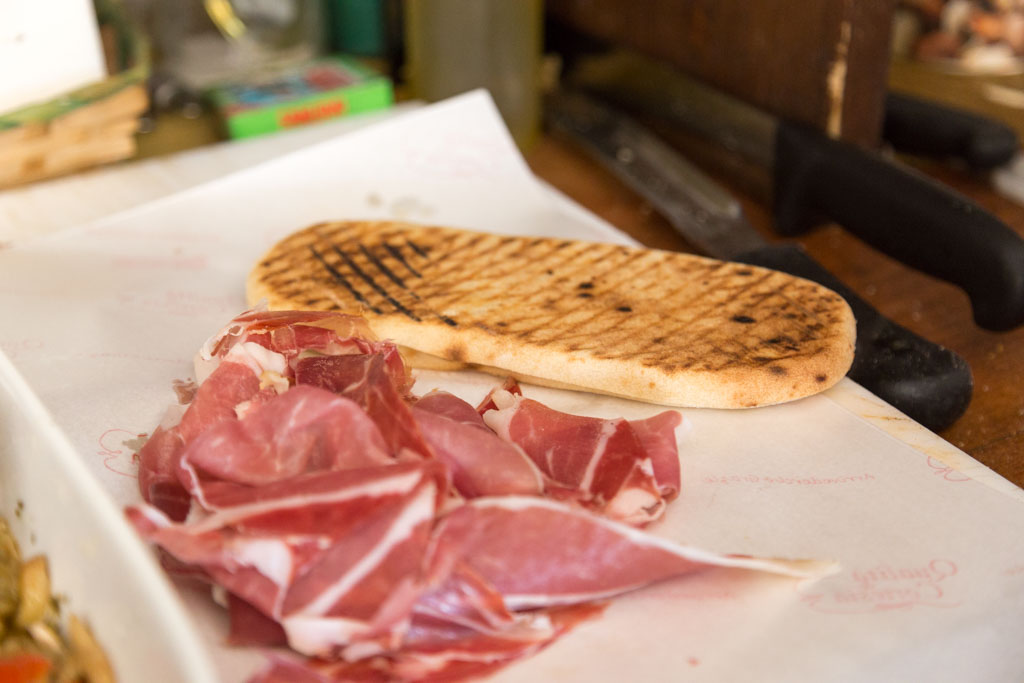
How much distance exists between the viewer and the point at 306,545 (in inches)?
29.4

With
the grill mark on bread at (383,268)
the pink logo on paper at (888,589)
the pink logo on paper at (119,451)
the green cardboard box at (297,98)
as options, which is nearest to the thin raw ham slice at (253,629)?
the pink logo on paper at (119,451)

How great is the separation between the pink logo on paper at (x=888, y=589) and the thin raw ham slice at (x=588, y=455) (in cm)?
17

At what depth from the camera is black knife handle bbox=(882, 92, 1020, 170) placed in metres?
1.64

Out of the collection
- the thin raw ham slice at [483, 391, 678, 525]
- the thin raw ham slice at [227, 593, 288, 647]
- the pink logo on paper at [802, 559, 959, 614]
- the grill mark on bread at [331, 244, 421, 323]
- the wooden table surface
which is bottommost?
the wooden table surface

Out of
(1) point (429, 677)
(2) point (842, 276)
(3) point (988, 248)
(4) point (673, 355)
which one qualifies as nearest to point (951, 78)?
(2) point (842, 276)

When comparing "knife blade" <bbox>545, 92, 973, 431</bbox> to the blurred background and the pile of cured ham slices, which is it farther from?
the pile of cured ham slices

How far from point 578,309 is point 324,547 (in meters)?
0.52

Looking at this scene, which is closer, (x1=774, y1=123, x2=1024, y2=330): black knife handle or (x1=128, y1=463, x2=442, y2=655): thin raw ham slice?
(x1=128, y1=463, x2=442, y2=655): thin raw ham slice

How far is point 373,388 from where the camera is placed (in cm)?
88

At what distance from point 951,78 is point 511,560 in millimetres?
1832

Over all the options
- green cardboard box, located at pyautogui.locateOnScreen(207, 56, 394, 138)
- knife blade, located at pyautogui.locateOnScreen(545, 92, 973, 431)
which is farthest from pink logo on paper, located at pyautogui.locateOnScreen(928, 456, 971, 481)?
green cardboard box, located at pyautogui.locateOnScreen(207, 56, 394, 138)

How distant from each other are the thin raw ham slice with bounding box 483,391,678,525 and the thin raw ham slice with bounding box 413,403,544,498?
0.17 ft

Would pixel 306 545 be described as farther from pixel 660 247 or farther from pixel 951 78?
pixel 951 78

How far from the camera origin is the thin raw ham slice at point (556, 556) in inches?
30.1
